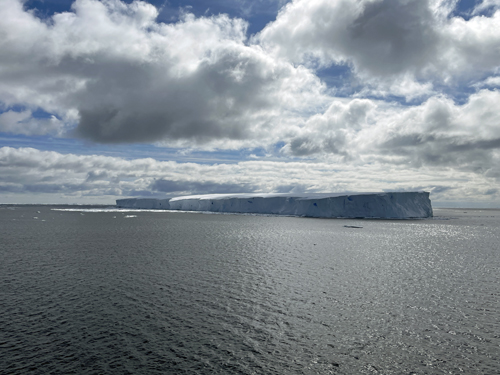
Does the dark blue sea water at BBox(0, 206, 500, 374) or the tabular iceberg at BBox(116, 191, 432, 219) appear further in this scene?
the tabular iceberg at BBox(116, 191, 432, 219)

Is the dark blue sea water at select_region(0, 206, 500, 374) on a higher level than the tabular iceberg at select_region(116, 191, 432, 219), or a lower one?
lower

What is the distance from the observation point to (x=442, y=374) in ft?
21.1

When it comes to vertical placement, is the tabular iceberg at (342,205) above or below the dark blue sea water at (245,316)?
above

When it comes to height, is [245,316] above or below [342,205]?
below

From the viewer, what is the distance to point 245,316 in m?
9.63

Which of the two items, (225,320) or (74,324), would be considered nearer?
(74,324)

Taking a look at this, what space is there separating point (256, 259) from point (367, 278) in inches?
268

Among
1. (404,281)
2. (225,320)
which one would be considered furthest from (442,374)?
(404,281)

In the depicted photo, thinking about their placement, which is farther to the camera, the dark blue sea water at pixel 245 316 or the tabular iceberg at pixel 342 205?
the tabular iceberg at pixel 342 205

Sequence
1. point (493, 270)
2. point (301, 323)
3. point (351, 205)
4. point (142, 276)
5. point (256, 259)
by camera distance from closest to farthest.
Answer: point (301, 323)
point (142, 276)
point (493, 270)
point (256, 259)
point (351, 205)

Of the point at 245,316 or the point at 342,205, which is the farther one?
the point at 342,205

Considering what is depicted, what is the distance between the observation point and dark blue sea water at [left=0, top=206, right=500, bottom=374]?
22.5 ft

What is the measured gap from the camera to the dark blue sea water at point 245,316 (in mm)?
6844

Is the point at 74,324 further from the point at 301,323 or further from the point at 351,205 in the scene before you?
the point at 351,205
